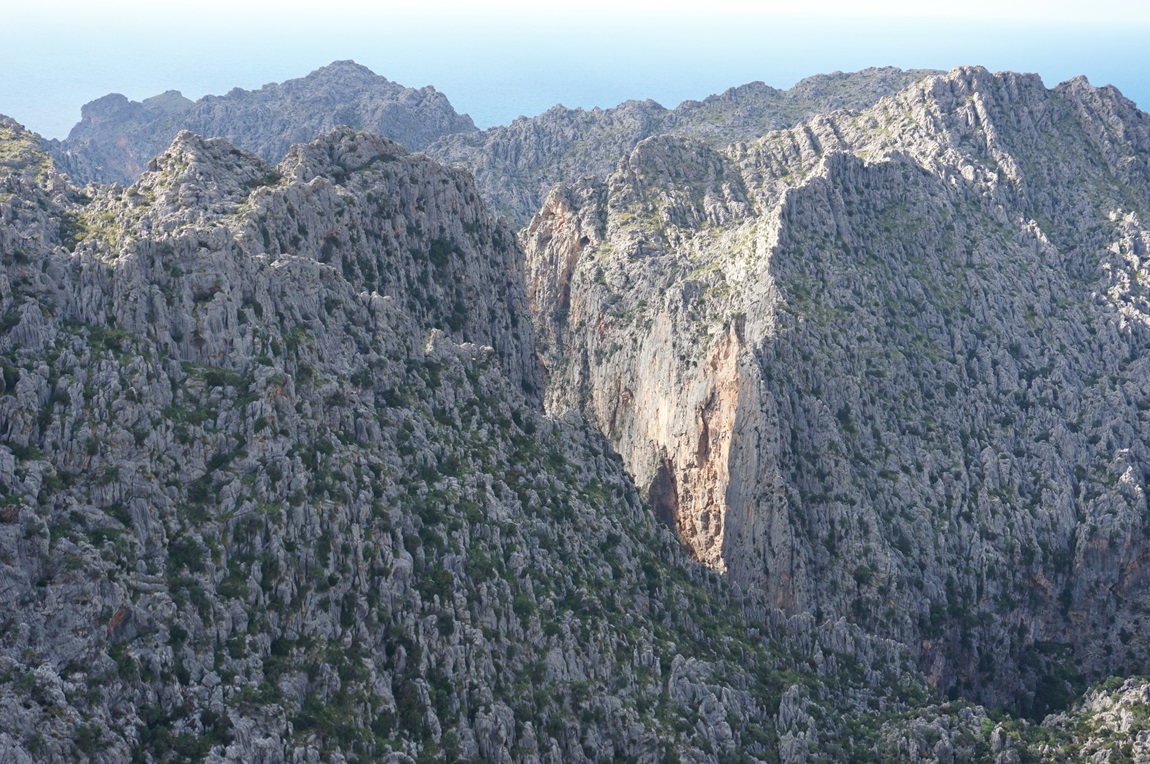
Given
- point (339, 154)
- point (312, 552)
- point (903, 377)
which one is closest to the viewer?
point (312, 552)

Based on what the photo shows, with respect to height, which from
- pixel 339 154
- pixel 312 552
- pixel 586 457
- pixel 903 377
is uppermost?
pixel 339 154

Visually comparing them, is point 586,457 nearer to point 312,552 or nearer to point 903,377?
point 312,552

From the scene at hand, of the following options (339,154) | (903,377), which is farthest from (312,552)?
(903,377)

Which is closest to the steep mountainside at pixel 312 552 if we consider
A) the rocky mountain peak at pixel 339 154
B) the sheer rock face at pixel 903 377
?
the rocky mountain peak at pixel 339 154

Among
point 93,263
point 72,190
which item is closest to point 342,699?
point 93,263

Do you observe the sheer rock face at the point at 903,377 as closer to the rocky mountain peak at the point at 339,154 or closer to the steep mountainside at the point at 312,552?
the steep mountainside at the point at 312,552
